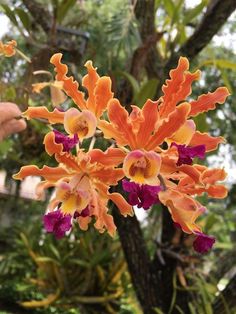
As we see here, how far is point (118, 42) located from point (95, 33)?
62cm

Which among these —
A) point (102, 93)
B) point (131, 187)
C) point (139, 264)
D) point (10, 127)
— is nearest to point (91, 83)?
point (102, 93)

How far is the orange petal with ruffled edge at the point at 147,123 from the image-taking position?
44 centimetres

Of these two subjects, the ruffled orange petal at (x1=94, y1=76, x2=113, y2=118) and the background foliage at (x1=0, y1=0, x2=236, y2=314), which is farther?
the background foliage at (x1=0, y1=0, x2=236, y2=314)

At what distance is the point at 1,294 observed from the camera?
2.41 m

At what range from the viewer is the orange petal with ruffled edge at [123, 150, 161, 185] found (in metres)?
0.43

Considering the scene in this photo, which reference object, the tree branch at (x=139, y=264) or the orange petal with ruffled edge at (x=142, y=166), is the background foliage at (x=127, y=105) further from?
the orange petal with ruffled edge at (x=142, y=166)

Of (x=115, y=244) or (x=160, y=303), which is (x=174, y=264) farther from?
(x=115, y=244)

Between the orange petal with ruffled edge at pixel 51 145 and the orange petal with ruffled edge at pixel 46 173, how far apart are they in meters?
0.04

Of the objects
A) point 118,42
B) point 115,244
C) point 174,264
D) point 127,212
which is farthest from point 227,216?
point 127,212

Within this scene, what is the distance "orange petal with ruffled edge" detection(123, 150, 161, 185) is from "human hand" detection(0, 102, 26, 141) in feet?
0.85

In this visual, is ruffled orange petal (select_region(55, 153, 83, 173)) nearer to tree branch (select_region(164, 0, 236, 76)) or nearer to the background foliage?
the background foliage

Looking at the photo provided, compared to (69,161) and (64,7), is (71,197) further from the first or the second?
(64,7)

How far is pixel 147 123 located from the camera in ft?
1.50

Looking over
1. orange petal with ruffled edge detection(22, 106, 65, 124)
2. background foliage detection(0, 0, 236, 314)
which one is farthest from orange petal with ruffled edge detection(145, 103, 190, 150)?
background foliage detection(0, 0, 236, 314)
